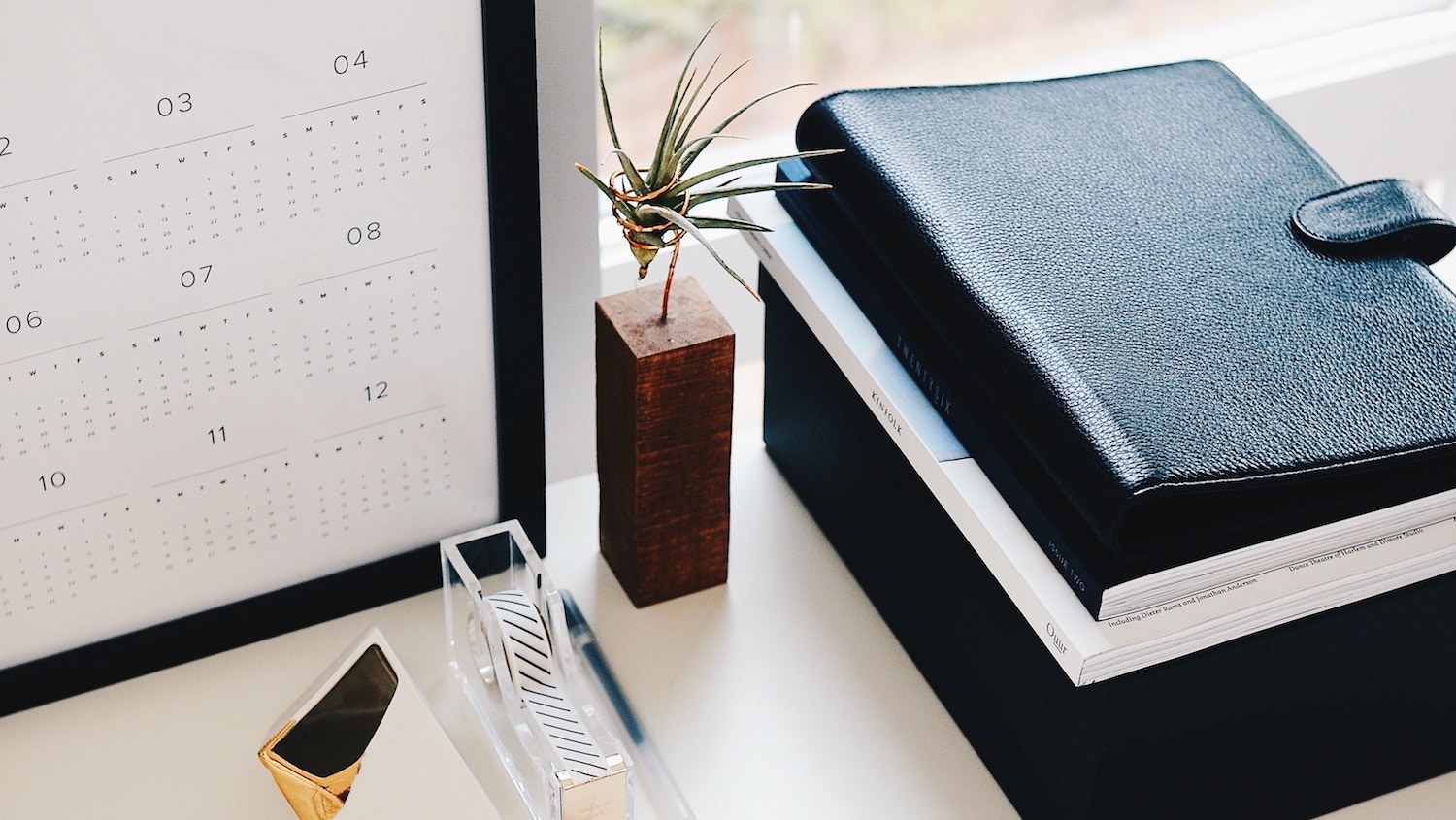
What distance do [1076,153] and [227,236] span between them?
0.40 metres

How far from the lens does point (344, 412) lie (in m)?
0.74

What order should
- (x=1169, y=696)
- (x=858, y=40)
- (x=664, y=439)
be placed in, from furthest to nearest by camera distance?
1. (x=858, y=40)
2. (x=664, y=439)
3. (x=1169, y=696)

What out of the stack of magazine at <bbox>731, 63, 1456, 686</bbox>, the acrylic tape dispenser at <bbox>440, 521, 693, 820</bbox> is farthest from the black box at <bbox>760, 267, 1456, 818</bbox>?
the acrylic tape dispenser at <bbox>440, 521, 693, 820</bbox>

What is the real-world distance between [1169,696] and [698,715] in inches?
9.2

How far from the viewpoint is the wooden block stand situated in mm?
722

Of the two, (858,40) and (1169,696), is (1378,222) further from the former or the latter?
(858,40)

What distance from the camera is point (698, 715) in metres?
0.75

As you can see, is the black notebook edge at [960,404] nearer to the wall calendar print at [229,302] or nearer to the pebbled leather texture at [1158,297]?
the pebbled leather texture at [1158,297]

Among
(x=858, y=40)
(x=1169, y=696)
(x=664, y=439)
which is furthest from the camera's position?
(x=858, y=40)

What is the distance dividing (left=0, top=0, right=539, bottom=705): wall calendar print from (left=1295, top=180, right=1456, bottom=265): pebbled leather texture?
380mm

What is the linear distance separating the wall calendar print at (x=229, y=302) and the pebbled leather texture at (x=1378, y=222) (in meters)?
0.38

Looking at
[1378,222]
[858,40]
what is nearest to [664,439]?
[1378,222]

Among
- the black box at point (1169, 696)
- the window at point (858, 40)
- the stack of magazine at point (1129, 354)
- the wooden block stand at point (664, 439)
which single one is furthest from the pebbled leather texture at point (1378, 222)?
the window at point (858, 40)

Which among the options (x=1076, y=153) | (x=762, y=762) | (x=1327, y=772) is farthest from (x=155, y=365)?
(x=1327, y=772)
